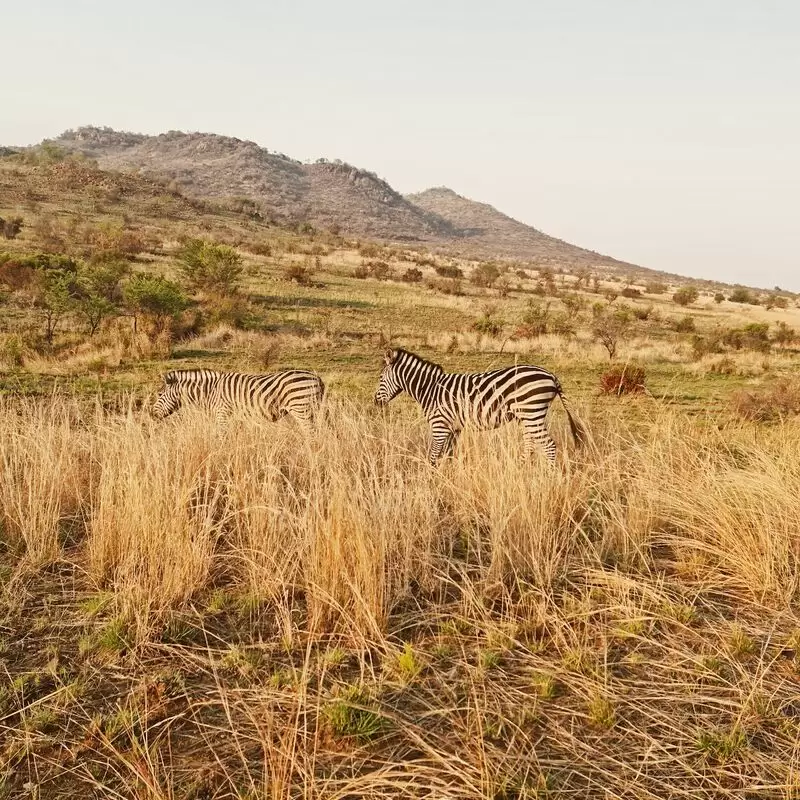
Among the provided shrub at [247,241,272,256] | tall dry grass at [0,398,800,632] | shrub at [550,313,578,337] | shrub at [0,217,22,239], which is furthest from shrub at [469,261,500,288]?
tall dry grass at [0,398,800,632]

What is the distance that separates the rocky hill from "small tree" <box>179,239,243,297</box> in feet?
297

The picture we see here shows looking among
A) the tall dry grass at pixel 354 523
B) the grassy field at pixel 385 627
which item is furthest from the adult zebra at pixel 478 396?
the tall dry grass at pixel 354 523

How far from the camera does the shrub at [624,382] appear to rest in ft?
53.4

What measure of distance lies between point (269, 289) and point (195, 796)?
30547mm

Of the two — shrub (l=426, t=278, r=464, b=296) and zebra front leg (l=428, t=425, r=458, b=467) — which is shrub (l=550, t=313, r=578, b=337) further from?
zebra front leg (l=428, t=425, r=458, b=467)

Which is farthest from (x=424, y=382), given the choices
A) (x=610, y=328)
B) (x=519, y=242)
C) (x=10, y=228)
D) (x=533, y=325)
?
(x=519, y=242)

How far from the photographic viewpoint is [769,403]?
566 inches

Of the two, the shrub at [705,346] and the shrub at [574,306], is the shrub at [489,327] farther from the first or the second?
the shrub at [705,346]

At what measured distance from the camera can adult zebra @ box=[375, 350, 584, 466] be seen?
299 inches

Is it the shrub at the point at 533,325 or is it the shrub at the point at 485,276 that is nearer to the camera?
Result: the shrub at the point at 533,325

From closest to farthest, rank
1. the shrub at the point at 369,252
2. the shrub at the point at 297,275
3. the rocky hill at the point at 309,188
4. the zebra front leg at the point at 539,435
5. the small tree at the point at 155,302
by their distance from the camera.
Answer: the zebra front leg at the point at 539,435
the small tree at the point at 155,302
the shrub at the point at 297,275
the shrub at the point at 369,252
the rocky hill at the point at 309,188

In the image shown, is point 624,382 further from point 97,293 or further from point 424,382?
point 97,293

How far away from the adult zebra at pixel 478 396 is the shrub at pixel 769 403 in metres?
8.45

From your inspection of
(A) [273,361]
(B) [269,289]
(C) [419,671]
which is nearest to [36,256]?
(B) [269,289]
